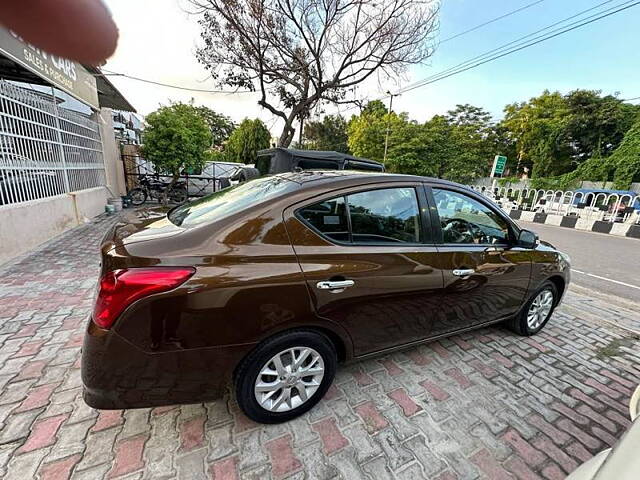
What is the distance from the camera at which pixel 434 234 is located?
2.14m

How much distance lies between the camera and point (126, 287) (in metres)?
1.34

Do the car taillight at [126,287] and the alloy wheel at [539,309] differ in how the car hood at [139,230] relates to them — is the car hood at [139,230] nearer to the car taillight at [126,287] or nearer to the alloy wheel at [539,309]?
the car taillight at [126,287]

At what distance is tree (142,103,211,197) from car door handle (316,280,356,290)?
30.5ft

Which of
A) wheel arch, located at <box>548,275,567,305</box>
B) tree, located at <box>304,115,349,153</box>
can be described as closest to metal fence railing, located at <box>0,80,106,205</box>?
wheel arch, located at <box>548,275,567,305</box>

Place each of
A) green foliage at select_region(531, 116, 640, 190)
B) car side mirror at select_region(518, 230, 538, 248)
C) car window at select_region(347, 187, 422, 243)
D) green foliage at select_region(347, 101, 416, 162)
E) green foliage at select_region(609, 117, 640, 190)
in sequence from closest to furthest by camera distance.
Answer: car window at select_region(347, 187, 422, 243)
car side mirror at select_region(518, 230, 538, 248)
green foliage at select_region(609, 117, 640, 190)
green foliage at select_region(531, 116, 640, 190)
green foliage at select_region(347, 101, 416, 162)

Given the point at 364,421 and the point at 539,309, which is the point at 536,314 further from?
the point at 364,421

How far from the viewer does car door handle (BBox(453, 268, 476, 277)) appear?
2168 millimetres

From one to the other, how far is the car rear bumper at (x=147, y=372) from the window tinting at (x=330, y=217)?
78 centimetres

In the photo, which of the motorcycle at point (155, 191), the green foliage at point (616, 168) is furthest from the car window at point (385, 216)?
the green foliage at point (616, 168)

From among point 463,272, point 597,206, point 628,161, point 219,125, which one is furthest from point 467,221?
point 219,125

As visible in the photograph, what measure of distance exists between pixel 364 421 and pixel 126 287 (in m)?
1.61

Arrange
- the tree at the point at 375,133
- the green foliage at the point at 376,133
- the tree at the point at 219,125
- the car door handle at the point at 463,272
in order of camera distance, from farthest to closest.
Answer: the tree at the point at 219,125, the tree at the point at 375,133, the green foliage at the point at 376,133, the car door handle at the point at 463,272

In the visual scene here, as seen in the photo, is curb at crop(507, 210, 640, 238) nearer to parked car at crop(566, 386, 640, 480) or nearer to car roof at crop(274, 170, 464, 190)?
car roof at crop(274, 170, 464, 190)

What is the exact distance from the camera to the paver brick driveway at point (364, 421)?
1556 millimetres
